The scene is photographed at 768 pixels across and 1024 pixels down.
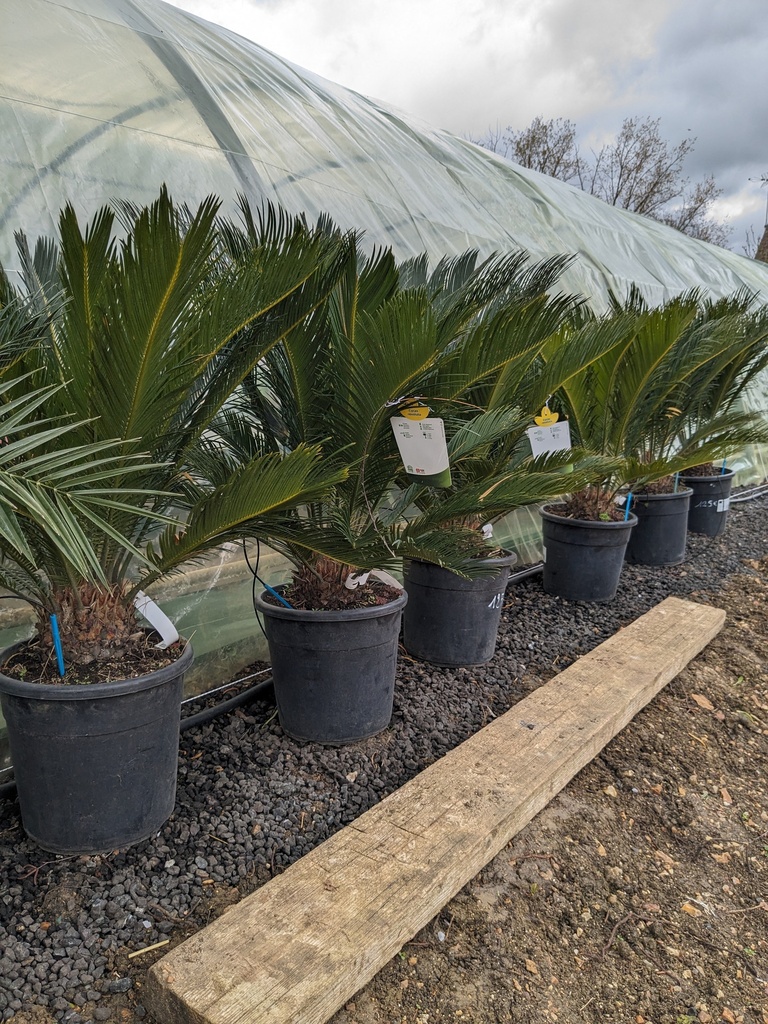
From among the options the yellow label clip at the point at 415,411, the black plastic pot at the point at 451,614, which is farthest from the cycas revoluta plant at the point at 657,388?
the yellow label clip at the point at 415,411

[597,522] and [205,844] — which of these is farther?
[597,522]

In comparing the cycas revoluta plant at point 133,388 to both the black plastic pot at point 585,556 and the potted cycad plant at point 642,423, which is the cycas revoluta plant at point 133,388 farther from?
the black plastic pot at point 585,556

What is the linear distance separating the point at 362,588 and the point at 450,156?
3814 millimetres

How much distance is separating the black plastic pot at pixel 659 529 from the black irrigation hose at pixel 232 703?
2836mm

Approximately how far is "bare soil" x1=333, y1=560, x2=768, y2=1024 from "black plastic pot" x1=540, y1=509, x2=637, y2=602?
1.40 meters

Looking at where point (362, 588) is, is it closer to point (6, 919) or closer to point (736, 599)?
point (6, 919)

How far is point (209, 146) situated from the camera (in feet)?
9.95

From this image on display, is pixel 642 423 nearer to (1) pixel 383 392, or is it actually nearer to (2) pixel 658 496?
(2) pixel 658 496

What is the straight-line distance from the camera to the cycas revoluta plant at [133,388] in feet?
4.57

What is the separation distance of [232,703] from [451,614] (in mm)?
942

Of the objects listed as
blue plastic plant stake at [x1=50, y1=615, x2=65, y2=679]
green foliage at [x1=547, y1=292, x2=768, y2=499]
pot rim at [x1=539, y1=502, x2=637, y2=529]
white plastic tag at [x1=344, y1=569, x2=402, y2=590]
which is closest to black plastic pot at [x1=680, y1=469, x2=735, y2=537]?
green foliage at [x1=547, y1=292, x2=768, y2=499]

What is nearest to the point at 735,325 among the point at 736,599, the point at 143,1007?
the point at 736,599

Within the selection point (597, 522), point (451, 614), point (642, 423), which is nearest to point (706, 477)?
point (642, 423)

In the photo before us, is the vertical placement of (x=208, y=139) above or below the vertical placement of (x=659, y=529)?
above
